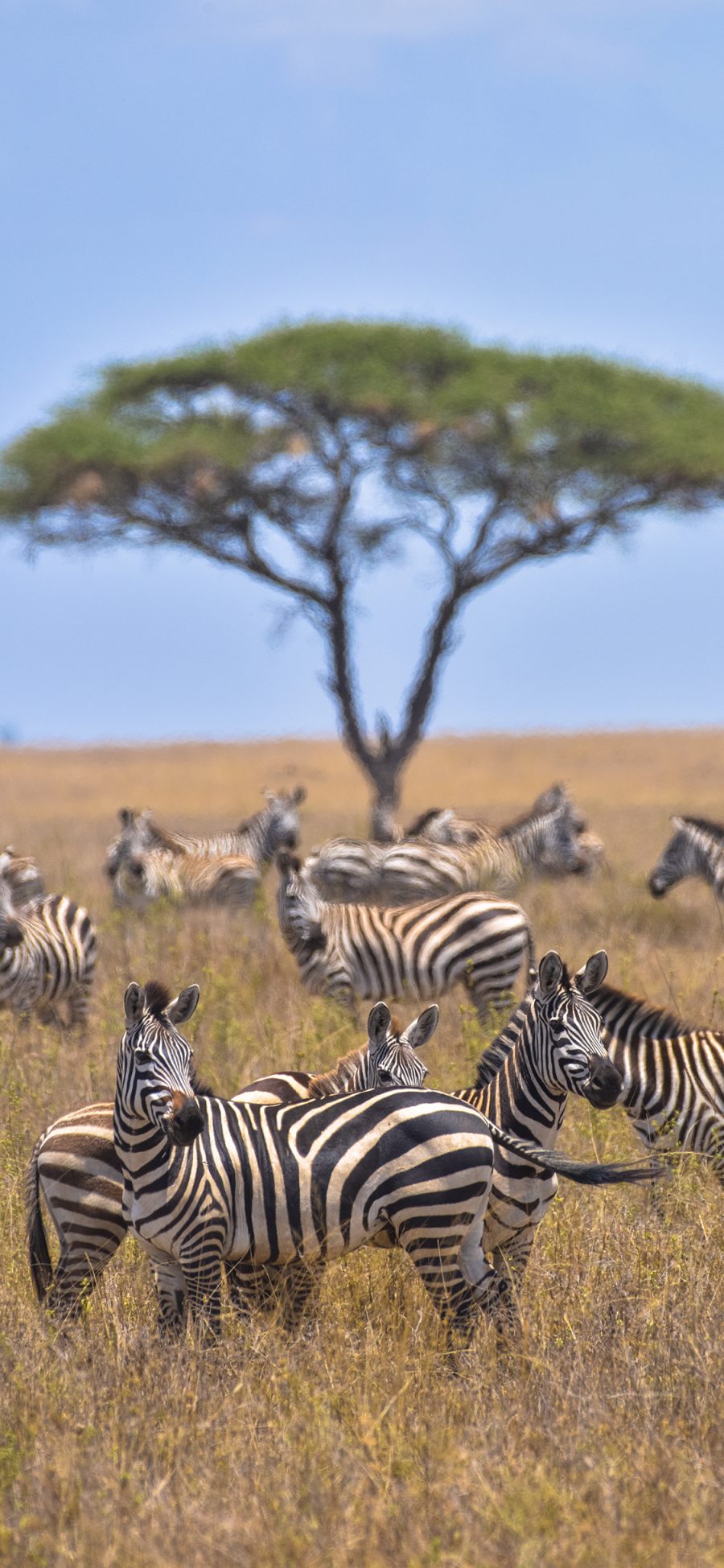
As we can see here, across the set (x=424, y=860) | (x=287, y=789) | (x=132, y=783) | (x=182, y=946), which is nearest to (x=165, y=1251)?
(x=182, y=946)

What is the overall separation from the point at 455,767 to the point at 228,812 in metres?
17.1

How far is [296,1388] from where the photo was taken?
4.91 m

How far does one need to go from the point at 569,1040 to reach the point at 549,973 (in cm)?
25

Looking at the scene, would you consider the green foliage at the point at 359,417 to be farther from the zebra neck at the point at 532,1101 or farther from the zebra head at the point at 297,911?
the zebra neck at the point at 532,1101

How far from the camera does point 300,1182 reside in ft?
16.8

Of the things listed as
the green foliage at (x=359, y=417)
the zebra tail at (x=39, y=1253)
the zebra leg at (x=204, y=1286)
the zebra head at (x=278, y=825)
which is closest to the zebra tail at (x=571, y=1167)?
the zebra leg at (x=204, y=1286)

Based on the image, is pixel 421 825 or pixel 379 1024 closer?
pixel 379 1024

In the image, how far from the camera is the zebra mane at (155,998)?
205 inches

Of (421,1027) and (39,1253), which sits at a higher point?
(421,1027)

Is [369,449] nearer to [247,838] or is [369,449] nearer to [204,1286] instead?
[247,838]

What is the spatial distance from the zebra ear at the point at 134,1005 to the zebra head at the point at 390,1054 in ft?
3.49

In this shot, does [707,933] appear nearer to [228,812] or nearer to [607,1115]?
[607,1115]

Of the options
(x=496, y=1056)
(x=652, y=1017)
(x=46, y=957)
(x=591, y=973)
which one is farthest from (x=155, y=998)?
(x=46, y=957)

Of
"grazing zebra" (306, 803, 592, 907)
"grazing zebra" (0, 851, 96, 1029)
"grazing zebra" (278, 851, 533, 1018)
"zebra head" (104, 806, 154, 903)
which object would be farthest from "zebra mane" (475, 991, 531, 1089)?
"zebra head" (104, 806, 154, 903)
